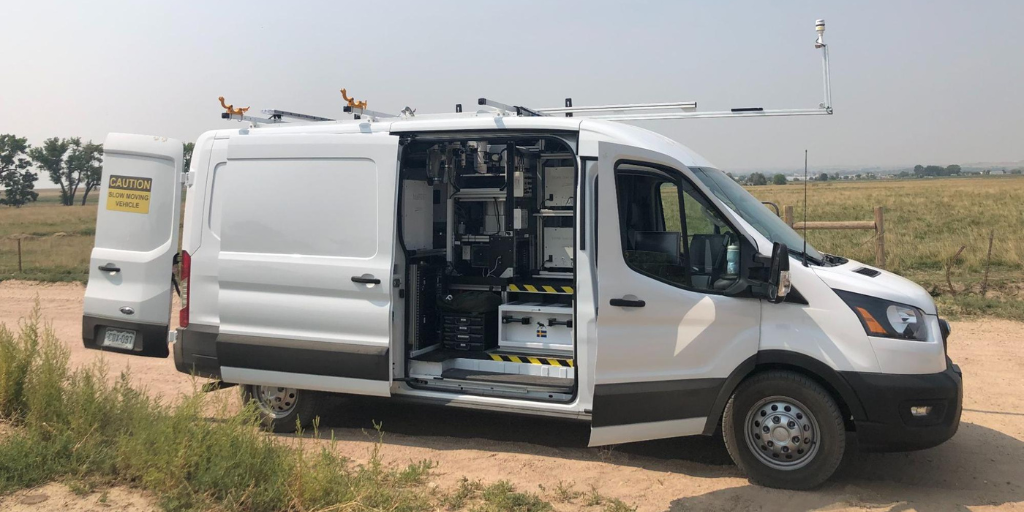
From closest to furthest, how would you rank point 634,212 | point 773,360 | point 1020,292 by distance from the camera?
point 773,360 → point 634,212 → point 1020,292

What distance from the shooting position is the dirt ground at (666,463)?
4984mm

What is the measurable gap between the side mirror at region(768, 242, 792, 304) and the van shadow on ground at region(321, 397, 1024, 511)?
1.31 m

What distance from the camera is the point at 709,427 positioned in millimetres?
5402

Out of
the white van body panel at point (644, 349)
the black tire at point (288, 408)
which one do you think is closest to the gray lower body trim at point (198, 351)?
the black tire at point (288, 408)

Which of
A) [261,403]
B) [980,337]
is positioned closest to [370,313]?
[261,403]

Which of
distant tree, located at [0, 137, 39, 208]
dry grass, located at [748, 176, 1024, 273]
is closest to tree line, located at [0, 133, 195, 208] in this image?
distant tree, located at [0, 137, 39, 208]

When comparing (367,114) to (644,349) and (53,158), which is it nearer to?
(644,349)

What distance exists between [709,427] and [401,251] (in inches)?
105

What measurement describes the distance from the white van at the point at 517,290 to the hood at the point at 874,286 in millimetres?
17

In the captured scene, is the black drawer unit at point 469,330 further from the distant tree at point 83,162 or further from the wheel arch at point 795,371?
the distant tree at point 83,162

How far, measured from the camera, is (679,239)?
562cm

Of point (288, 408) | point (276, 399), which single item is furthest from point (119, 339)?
point (288, 408)

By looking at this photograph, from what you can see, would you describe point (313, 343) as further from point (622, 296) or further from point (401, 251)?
point (622, 296)

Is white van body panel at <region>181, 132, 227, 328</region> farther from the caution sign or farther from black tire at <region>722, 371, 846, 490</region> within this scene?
black tire at <region>722, 371, 846, 490</region>
